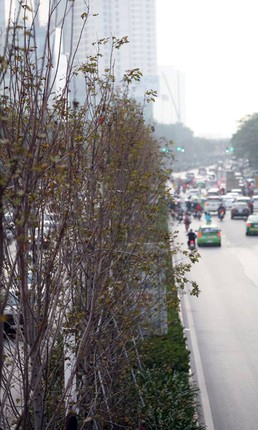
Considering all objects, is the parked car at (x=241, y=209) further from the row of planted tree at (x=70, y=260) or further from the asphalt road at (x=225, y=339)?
the row of planted tree at (x=70, y=260)

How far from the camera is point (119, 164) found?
11750mm

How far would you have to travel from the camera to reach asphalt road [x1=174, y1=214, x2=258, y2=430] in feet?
47.0

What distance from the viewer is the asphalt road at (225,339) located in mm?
14337

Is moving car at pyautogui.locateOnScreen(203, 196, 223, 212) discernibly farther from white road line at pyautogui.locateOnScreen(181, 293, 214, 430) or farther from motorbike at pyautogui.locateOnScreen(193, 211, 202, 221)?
white road line at pyautogui.locateOnScreen(181, 293, 214, 430)

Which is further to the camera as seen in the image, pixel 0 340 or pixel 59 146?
pixel 59 146

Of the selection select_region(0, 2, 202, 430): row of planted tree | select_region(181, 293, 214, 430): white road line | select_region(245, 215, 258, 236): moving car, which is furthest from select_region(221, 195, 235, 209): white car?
select_region(0, 2, 202, 430): row of planted tree

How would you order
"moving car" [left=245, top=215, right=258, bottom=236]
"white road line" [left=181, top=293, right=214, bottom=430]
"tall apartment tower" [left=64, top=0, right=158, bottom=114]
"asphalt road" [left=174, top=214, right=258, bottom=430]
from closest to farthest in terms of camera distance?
"white road line" [left=181, top=293, right=214, bottom=430] → "asphalt road" [left=174, top=214, right=258, bottom=430] → "moving car" [left=245, top=215, right=258, bottom=236] → "tall apartment tower" [left=64, top=0, right=158, bottom=114]

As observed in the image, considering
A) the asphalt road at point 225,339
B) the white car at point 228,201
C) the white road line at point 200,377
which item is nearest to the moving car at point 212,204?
the white car at point 228,201

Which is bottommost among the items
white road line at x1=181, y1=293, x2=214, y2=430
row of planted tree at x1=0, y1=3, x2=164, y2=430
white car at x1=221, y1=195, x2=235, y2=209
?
white road line at x1=181, y1=293, x2=214, y2=430

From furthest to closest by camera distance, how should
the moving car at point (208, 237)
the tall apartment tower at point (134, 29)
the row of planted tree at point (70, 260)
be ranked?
the tall apartment tower at point (134, 29), the moving car at point (208, 237), the row of planted tree at point (70, 260)

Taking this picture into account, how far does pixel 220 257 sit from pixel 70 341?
2605cm

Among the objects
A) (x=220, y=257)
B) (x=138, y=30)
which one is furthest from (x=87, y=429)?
(x=138, y=30)

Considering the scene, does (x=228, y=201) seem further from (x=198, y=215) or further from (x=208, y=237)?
(x=208, y=237)

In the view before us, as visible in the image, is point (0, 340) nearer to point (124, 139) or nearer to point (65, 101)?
point (65, 101)
